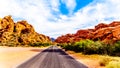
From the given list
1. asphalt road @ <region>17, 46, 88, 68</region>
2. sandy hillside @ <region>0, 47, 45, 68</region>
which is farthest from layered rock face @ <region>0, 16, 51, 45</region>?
asphalt road @ <region>17, 46, 88, 68</region>

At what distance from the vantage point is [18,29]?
195m

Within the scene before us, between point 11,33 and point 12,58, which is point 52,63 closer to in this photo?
point 12,58

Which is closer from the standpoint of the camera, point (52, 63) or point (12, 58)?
point (52, 63)

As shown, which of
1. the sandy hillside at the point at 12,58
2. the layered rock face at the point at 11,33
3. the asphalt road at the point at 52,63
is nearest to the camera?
the asphalt road at the point at 52,63

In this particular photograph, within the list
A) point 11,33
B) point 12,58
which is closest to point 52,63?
point 12,58

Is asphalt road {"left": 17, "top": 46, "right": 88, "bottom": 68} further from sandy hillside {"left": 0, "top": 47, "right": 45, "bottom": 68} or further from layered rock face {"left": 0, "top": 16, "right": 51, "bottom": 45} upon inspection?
layered rock face {"left": 0, "top": 16, "right": 51, "bottom": 45}

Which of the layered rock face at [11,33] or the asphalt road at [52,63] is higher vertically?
the layered rock face at [11,33]

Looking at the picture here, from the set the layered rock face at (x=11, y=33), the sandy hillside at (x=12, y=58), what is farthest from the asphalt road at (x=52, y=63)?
the layered rock face at (x=11, y=33)

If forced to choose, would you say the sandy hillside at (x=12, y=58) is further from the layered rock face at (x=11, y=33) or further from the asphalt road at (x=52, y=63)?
the layered rock face at (x=11, y=33)

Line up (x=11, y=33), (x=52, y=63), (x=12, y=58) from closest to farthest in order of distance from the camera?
(x=52, y=63)
(x=12, y=58)
(x=11, y=33)

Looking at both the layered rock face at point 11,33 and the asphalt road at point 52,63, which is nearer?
the asphalt road at point 52,63

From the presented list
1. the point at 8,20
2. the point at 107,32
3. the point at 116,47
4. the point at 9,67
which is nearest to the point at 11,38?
the point at 8,20

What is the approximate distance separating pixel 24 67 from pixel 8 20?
564 feet

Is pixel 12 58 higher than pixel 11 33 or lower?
lower
